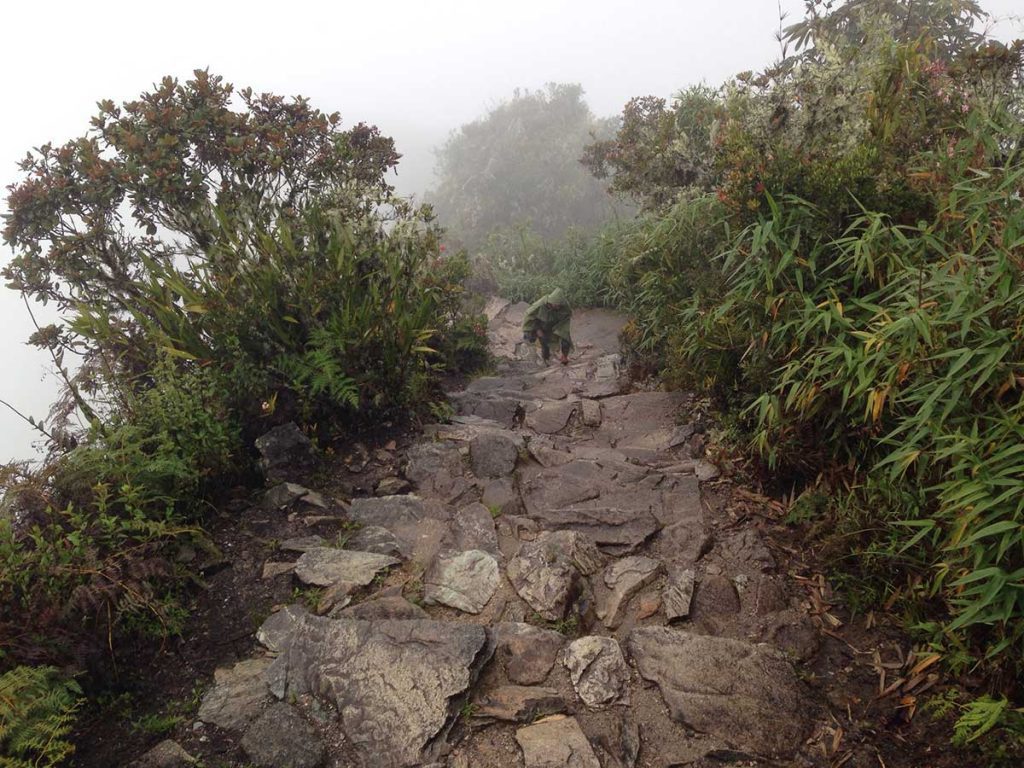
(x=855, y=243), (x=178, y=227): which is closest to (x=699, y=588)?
(x=855, y=243)

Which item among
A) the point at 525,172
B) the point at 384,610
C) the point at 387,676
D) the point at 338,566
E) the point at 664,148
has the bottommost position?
the point at 387,676

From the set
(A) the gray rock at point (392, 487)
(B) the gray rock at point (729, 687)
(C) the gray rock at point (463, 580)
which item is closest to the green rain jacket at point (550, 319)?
(A) the gray rock at point (392, 487)

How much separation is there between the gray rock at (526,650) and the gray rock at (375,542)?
904mm

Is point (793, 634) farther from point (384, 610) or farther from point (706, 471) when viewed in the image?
point (384, 610)

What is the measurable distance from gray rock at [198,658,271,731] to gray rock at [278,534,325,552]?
79 centimetres

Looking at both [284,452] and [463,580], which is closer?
[463,580]

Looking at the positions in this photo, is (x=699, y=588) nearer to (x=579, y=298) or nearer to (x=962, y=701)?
(x=962, y=701)

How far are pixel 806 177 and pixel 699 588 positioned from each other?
9.24 feet

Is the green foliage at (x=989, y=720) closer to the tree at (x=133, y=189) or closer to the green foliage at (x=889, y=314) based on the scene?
the green foliage at (x=889, y=314)

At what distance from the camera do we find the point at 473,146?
2944cm

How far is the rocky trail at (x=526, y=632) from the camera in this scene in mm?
A: 2379

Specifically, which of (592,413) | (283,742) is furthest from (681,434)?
(283,742)

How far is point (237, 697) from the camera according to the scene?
2.58m

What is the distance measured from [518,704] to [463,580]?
874 mm
